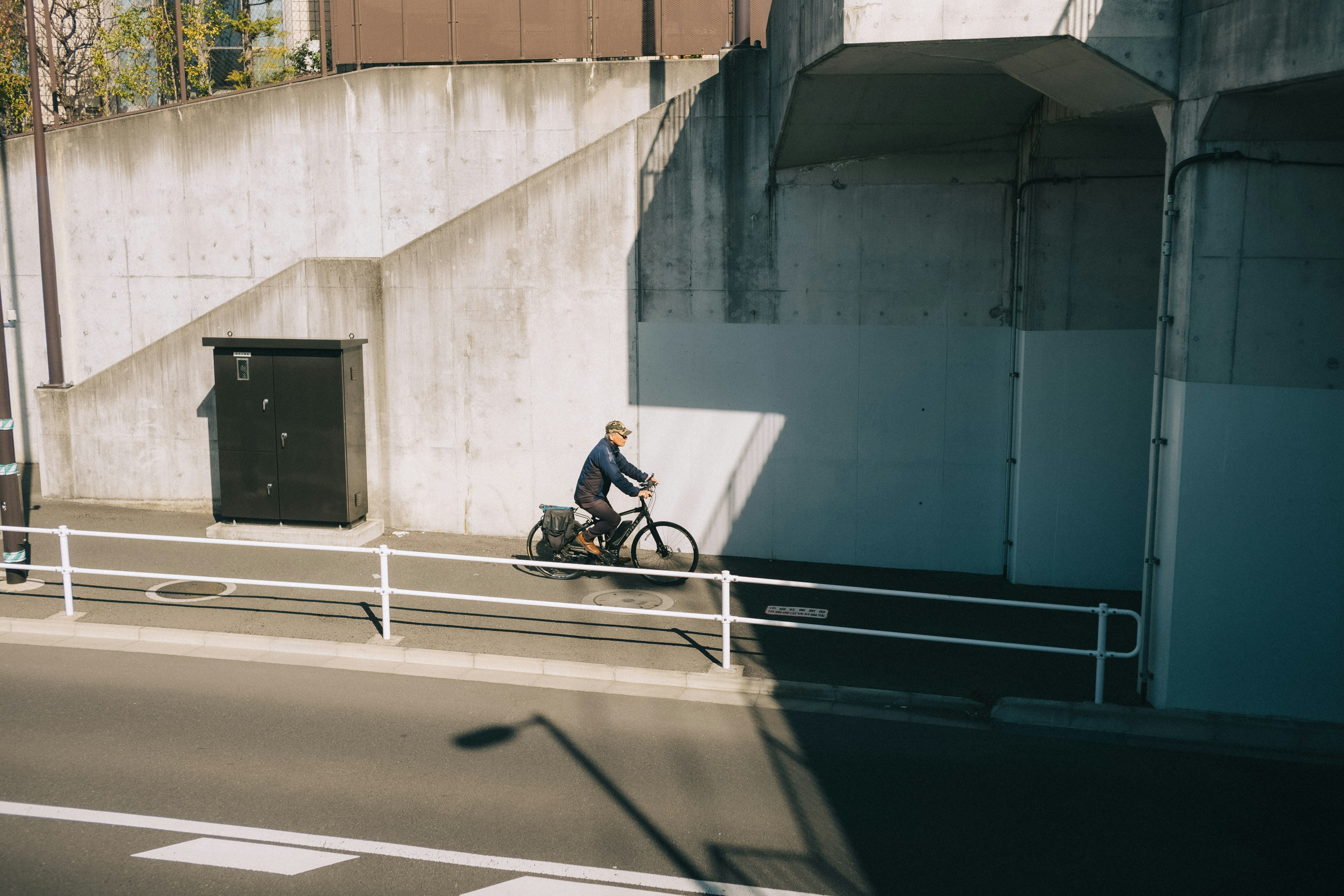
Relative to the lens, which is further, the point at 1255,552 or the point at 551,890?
the point at 1255,552

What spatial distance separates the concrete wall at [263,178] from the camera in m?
17.2

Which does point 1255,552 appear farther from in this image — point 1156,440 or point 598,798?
point 598,798

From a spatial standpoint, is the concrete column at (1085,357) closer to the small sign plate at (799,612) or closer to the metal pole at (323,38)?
the small sign plate at (799,612)

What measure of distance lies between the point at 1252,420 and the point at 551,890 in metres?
6.64

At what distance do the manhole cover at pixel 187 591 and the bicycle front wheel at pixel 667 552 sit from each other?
4.88 meters

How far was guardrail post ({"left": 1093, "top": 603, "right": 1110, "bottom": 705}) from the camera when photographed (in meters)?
8.57

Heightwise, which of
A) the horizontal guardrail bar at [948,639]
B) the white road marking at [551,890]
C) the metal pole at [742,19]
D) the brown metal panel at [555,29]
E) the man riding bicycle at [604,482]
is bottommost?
the white road marking at [551,890]

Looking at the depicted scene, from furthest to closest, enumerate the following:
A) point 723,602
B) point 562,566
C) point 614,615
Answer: point 562,566
point 614,615
point 723,602

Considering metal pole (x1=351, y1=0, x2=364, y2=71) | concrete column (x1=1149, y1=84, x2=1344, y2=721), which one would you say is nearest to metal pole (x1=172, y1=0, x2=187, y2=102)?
metal pole (x1=351, y1=0, x2=364, y2=71)

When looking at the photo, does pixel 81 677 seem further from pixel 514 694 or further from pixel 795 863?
pixel 795 863

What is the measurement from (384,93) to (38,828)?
13596 millimetres

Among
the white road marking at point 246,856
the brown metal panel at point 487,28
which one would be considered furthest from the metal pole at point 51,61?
the white road marking at point 246,856

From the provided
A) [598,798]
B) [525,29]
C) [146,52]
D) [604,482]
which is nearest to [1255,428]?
[598,798]

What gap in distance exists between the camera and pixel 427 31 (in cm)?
1814
